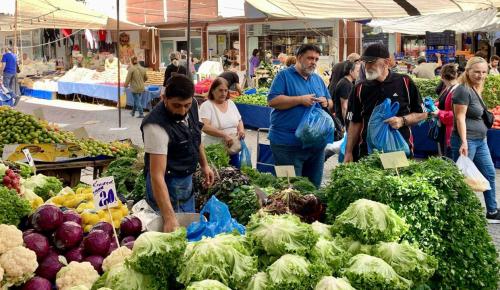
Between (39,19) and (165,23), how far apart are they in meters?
9.03

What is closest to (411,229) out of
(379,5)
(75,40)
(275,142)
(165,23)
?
(275,142)

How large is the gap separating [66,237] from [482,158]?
15.2ft

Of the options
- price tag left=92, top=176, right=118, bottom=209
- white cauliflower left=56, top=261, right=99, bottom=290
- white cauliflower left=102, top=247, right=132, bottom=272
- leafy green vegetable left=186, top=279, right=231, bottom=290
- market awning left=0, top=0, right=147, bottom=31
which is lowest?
white cauliflower left=56, top=261, right=99, bottom=290

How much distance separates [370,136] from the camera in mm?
5055

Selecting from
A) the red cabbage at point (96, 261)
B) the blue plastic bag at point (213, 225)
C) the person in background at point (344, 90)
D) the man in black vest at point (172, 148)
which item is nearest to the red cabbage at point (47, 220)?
the red cabbage at point (96, 261)

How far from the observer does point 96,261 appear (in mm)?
3338

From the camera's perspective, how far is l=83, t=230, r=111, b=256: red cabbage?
3.40 meters

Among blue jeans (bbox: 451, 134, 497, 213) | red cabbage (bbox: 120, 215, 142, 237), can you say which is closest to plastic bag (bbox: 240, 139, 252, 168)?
blue jeans (bbox: 451, 134, 497, 213)

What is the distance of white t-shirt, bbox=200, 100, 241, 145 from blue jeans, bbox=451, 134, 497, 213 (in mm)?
2318

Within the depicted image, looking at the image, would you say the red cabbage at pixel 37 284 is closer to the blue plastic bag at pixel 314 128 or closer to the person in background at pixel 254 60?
the blue plastic bag at pixel 314 128

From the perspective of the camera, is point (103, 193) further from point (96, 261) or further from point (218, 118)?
point (218, 118)

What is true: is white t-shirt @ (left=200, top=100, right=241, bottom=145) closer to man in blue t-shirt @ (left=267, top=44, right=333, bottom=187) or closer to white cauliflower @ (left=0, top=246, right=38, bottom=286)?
man in blue t-shirt @ (left=267, top=44, right=333, bottom=187)

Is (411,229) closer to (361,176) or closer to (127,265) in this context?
(361,176)

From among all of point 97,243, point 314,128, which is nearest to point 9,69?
point 314,128
